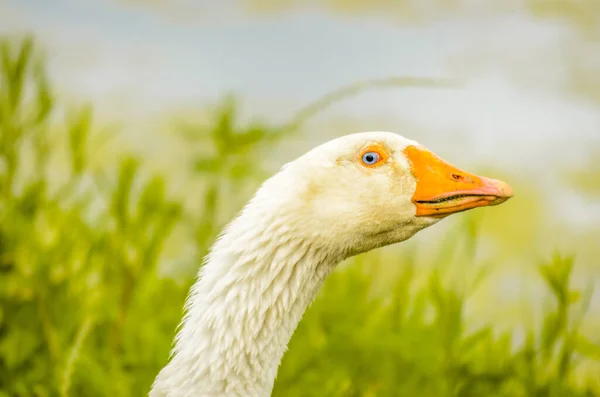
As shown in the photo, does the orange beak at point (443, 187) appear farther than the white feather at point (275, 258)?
Yes

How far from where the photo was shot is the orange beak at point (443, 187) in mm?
2094

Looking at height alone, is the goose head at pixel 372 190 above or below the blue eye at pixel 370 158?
below

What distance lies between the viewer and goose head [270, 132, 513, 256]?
204cm

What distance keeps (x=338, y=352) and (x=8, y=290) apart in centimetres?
139

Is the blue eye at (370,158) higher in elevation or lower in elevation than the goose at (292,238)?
higher

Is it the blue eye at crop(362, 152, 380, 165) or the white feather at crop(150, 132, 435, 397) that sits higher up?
the blue eye at crop(362, 152, 380, 165)

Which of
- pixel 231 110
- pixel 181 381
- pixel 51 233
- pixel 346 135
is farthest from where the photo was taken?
pixel 51 233

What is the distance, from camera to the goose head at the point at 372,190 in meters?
2.04

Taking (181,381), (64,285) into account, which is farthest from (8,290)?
(181,381)

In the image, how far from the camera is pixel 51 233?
132 inches

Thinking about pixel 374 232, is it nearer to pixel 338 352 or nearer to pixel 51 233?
pixel 338 352

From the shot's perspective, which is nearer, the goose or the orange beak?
the goose

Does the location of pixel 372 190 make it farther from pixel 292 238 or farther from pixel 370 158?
pixel 292 238

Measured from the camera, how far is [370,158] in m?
2.10
